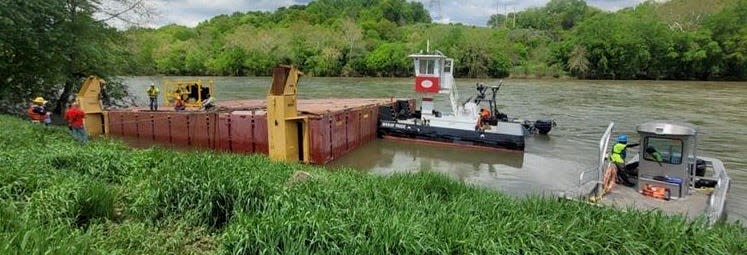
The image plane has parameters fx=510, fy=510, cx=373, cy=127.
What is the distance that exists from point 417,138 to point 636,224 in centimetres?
1431

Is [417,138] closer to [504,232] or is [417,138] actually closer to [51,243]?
[504,232]

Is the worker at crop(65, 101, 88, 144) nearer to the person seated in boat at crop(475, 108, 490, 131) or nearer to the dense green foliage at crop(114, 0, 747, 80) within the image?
the person seated in boat at crop(475, 108, 490, 131)

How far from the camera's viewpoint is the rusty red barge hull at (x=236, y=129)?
53.4 feet

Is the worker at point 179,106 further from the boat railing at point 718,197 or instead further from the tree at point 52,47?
the boat railing at point 718,197

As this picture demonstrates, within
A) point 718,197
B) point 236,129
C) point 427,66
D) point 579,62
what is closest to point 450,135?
Result: point 427,66

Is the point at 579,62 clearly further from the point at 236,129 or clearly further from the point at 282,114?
the point at 282,114

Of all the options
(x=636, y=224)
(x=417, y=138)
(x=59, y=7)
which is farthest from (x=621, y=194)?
(x=59, y=7)

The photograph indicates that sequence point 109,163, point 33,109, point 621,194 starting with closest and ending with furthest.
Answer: point 109,163, point 621,194, point 33,109

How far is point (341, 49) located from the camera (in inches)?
3263

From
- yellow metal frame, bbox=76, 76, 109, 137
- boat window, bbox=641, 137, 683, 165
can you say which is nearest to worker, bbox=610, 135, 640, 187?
boat window, bbox=641, 137, 683, 165

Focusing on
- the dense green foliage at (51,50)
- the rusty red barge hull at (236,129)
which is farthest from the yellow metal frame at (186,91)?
the dense green foliage at (51,50)

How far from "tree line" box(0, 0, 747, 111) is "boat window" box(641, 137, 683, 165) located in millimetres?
17264

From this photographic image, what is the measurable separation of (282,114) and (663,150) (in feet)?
31.0

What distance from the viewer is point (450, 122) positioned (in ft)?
65.5
